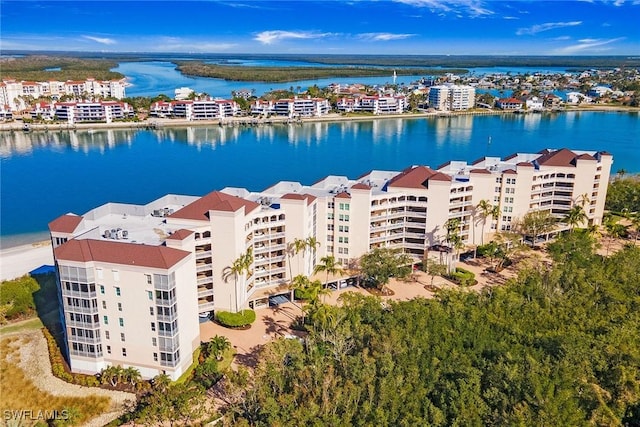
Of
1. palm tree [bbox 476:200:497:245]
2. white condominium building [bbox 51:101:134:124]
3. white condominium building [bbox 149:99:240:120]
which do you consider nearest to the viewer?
palm tree [bbox 476:200:497:245]

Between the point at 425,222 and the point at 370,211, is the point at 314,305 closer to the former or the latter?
the point at 370,211

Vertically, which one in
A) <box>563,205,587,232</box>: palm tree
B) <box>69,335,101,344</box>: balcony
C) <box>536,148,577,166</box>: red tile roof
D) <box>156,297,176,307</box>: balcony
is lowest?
<box>69,335,101,344</box>: balcony

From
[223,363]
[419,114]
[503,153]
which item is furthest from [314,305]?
[419,114]

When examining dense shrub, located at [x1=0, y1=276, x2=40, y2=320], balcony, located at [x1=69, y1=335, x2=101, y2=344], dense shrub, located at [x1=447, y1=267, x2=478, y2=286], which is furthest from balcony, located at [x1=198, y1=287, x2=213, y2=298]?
dense shrub, located at [x1=447, y1=267, x2=478, y2=286]

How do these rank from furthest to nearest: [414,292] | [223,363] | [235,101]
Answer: [235,101]
[414,292]
[223,363]

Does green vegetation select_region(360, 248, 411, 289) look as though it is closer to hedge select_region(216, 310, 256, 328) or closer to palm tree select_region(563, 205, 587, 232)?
hedge select_region(216, 310, 256, 328)

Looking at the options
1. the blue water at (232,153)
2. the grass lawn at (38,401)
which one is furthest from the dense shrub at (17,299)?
the blue water at (232,153)
